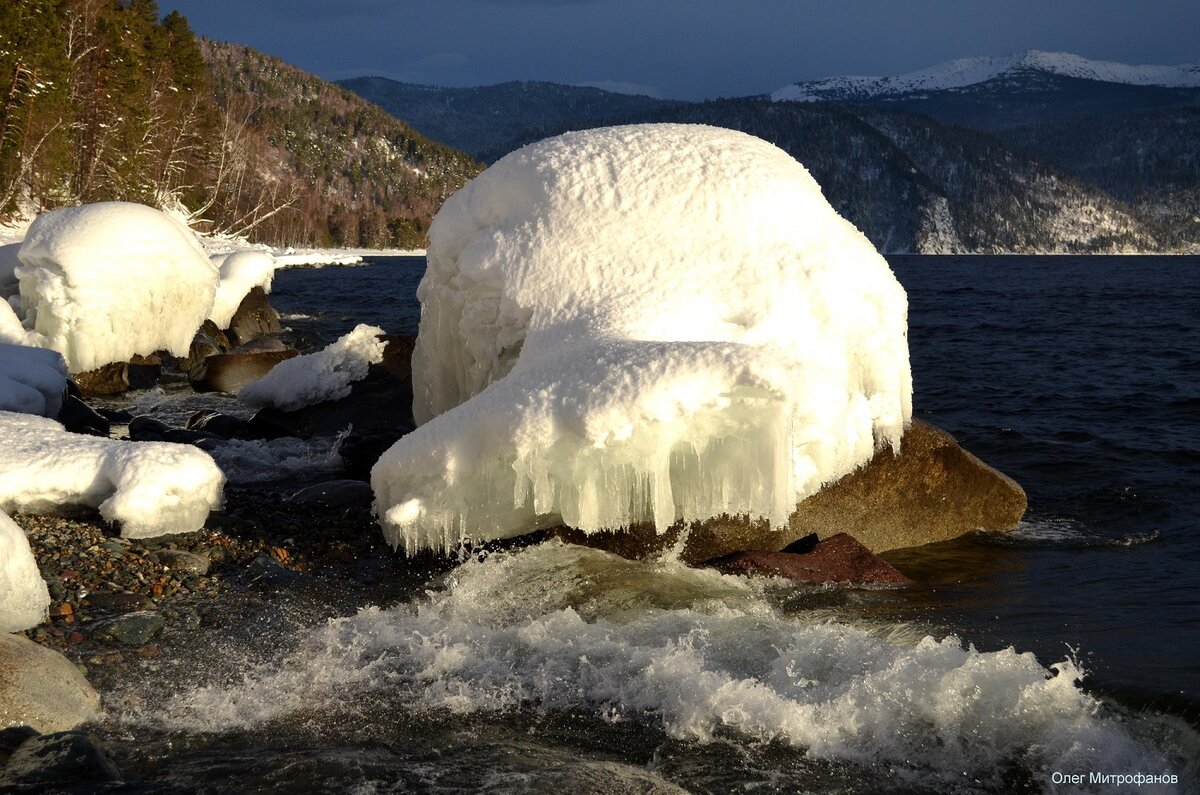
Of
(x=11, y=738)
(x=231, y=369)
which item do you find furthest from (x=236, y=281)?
(x=11, y=738)

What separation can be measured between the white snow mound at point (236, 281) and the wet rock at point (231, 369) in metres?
4.59

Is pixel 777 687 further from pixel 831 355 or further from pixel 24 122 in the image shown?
pixel 24 122

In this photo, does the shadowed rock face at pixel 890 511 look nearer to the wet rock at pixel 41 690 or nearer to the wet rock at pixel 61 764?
the wet rock at pixel 41 690

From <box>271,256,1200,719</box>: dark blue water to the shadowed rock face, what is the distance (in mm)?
236

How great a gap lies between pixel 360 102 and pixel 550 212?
16567 cm

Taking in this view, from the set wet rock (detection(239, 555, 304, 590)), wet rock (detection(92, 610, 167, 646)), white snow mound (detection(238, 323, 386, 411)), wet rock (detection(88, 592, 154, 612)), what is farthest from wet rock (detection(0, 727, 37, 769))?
white snow mound (detection(238, 323, 386, 411))

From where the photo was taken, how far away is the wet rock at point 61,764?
4.22 metres

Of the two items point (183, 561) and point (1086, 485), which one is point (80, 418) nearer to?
point (183, 561)

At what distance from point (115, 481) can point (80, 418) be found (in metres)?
4.39

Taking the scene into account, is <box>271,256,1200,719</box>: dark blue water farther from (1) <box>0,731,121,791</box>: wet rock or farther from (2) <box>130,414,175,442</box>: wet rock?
(2) <box>130,414,175,442</box>: wet rock

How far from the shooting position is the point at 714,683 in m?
5.27

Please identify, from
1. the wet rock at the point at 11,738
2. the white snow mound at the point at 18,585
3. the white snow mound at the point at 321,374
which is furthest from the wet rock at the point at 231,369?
the wet rock at the point at 11,738

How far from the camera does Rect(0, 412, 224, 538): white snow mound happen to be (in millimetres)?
7555

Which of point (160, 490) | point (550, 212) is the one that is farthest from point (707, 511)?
point (160, 490)
